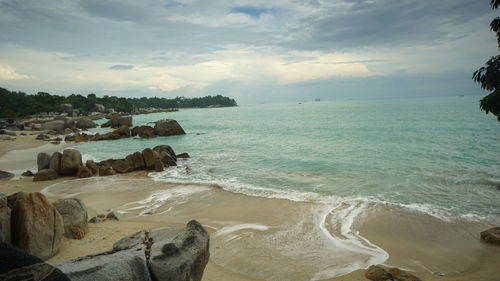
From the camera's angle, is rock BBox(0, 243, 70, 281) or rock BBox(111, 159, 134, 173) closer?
rock BBox(0, 243, 70, 281)

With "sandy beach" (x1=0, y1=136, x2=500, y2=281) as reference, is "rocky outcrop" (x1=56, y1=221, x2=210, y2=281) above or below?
above

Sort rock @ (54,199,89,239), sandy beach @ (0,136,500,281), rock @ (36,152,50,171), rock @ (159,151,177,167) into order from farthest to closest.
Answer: rock @ (159,151,177,167) < rock @ (36,152,50,171) < rock @ (54,199,89,239) < sandy beach @ (0,136,500,281)

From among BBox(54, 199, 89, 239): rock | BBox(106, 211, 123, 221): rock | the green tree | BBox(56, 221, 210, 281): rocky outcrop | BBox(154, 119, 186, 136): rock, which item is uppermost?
the green tree

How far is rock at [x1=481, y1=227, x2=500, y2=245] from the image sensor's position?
9.04m

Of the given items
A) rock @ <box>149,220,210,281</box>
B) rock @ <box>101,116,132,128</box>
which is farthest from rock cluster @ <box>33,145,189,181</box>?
rock @ <box>101,116,132,128</box>

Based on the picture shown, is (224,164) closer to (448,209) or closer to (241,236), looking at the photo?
(241,236)

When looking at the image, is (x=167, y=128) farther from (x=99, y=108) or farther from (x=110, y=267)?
(x=99, y=108)

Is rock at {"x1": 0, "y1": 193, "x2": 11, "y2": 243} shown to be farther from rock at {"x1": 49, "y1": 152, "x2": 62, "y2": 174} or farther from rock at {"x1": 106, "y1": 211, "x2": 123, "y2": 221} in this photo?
rock at {"x1": 49, "y1": 152, "x2": 62, "y2": 174}

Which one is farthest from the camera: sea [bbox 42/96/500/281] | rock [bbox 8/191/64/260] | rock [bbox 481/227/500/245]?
rock [bbox 481/227/500/245]

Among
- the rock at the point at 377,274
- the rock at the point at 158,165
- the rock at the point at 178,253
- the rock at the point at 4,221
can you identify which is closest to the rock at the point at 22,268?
the rock at the point at 178,253

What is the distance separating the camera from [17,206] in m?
6.88

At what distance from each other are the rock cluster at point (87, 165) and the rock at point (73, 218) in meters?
11.2

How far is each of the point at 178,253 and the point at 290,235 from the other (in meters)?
5.24

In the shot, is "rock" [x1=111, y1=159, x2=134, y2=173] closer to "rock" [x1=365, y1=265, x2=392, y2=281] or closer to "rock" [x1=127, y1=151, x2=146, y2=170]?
"rock" [x1=127, y1=151, x2=146, y2=170]
